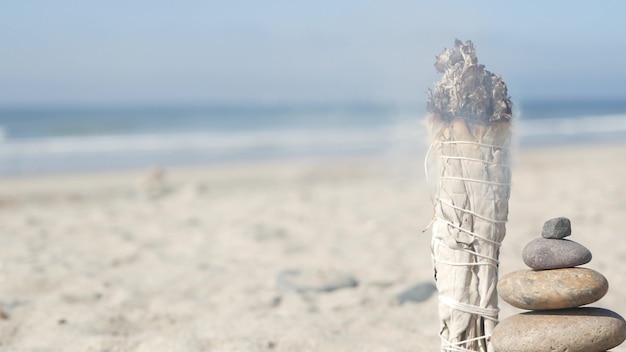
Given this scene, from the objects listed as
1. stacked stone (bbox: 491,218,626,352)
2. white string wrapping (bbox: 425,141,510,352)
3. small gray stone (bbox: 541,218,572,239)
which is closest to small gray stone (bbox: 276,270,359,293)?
white string wrapping (bbox: 425,141,510,352)

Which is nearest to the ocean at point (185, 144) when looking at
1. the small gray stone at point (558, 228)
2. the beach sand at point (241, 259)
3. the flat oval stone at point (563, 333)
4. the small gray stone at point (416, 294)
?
the beach sand at point (241, 259)

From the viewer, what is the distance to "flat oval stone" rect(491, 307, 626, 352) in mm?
2486

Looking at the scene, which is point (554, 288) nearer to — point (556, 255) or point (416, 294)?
point (556, 255)

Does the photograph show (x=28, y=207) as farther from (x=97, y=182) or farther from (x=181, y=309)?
(x=181, y=309)

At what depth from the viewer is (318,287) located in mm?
4680

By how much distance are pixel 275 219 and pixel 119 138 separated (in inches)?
727

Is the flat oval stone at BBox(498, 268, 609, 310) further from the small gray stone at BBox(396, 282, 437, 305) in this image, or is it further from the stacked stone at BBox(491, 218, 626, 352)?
the small gray stone at BBox(396, 282, 437, 305)

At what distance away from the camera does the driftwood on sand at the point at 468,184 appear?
8.18 feet

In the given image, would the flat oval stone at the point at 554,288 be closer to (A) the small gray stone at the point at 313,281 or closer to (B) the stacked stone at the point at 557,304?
(B) the stacked stone at the point at 557,304

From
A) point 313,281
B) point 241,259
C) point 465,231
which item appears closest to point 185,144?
point 241,259

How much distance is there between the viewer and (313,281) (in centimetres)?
476

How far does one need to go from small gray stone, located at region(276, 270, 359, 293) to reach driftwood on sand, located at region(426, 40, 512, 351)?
209 cm

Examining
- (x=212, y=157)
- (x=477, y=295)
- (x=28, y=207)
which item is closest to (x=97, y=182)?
(x=28, y=207)

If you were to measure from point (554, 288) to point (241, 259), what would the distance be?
355 cm
